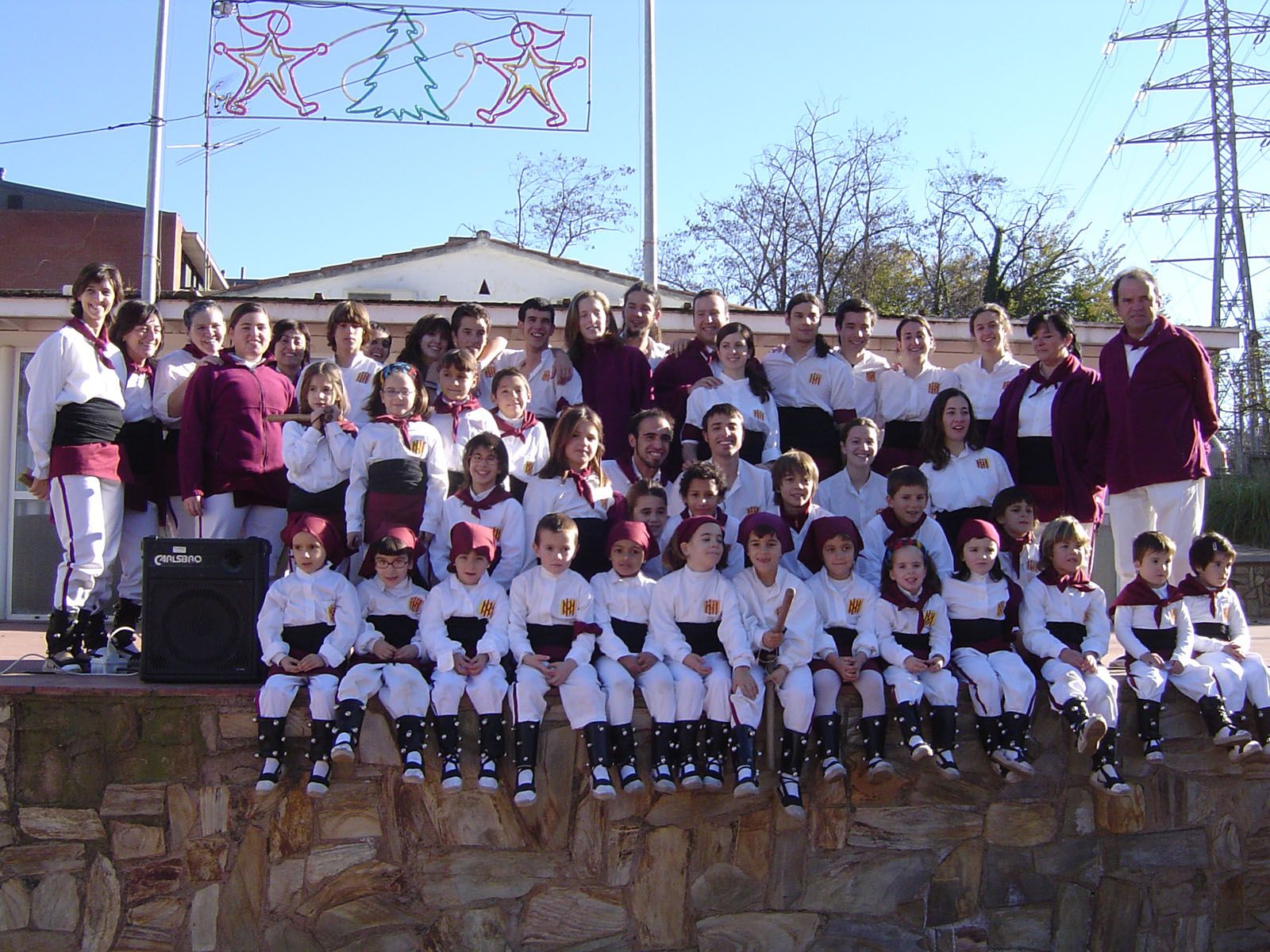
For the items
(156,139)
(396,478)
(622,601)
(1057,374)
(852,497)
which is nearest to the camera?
(622,601)

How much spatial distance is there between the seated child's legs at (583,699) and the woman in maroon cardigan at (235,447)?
5.03ft

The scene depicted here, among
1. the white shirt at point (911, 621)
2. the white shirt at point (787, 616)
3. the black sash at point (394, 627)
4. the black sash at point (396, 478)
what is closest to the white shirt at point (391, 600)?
the black sash at point (394, 627)

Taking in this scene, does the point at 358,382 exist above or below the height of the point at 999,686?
above

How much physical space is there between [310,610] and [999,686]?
2570mm

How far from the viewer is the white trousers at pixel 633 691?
4.31 metres

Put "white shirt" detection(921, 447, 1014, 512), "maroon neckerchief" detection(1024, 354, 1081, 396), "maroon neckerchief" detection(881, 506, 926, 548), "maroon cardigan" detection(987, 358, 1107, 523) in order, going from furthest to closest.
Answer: "maroon neckerchief" detection(1024, 354, 1081, 396)
"maroon cardigan" detection(987, 358, 1107, 523)
"white shirt" detection(921, 447, 1014, 512)
"maroon neckerchief" detection(881, 506, 926, 548)

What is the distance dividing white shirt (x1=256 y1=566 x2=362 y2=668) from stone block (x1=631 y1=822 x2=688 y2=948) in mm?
1323

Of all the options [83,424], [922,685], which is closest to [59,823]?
[83,424]

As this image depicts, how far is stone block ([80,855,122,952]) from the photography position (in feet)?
14.6

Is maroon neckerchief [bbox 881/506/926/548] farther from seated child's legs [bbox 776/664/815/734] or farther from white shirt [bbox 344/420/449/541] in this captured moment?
white shirt [bbox 344/420/449/541]

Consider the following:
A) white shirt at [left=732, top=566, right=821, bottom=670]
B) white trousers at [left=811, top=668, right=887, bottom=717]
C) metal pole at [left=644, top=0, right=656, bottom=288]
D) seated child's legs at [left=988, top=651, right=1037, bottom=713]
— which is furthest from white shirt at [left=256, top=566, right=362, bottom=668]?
metal pole at [left=644, top=0, right=656, bottom=288]

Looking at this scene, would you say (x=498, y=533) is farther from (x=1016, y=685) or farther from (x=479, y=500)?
(x=1016, y=685)

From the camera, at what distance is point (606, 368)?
233 inches

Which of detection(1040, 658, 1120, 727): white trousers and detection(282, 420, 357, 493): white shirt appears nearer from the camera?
detection(1040, 658, 1120, 727): white trousers
